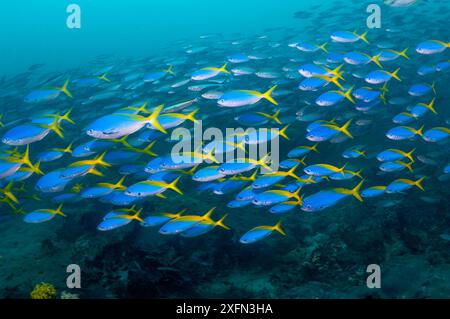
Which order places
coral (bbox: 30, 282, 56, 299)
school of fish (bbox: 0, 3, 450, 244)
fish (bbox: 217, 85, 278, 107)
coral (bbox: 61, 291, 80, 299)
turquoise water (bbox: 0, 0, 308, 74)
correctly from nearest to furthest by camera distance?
coral (bbox: 30, 282, 56, 299) → coral (bbox: 61, 291, 80, 299) → school of fish (bbox: 0, 3, 450, 244) → fish (bbox: 217, 85, 278, 107) → turquoise water (bbox: 0, 0, 308, 74)

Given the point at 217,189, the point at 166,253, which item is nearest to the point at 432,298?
the point at 217,189

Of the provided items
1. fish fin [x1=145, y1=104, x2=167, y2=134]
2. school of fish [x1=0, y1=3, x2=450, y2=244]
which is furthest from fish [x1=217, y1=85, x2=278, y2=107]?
fish fin [x1=145, y1=104, x2=167, y2=134]

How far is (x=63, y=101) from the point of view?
36.4 feet

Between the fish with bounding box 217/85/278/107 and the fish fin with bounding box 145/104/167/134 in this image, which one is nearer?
the fish fin with bounding box 145/104/167/134

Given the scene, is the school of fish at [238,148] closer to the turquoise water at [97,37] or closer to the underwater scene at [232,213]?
the underwater scene at [232,213]

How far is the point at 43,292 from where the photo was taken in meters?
4.25

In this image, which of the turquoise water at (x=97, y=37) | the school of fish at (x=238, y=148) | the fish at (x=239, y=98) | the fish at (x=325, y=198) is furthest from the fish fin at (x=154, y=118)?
the turquoise water at (x=97, y=37)

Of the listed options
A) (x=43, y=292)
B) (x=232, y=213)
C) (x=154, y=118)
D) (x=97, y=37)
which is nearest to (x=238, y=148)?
(x=232, y=213)

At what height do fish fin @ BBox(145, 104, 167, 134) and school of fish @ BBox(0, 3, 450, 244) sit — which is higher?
fish fin @ BBox(145, 104, 167, 134)

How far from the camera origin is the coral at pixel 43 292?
4219 millimetres

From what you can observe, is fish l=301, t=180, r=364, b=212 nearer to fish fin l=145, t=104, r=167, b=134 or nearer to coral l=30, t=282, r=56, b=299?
fish fin l=145, t=104, r=167, b=134

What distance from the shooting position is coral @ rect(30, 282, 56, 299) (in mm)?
4219

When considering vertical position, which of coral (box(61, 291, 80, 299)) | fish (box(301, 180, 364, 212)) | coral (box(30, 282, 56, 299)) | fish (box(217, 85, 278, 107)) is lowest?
coral (box(61, 291, 80, 299))

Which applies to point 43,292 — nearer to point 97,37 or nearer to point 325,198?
point 325,198
